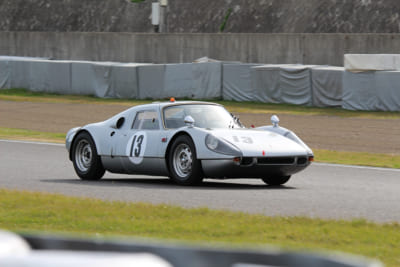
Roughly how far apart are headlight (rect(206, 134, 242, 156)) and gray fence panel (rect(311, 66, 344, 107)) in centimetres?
1752

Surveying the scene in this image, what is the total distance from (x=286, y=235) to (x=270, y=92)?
23863 millimetres

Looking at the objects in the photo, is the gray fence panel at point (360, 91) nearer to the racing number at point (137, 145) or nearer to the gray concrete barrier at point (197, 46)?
the gray concrete barrier at point (197, 46)

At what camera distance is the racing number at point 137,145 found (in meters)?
12.3

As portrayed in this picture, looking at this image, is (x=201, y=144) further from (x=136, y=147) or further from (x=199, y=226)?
(x=199, y=226)

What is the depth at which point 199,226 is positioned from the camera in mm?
8023

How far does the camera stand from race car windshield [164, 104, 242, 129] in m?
12.2

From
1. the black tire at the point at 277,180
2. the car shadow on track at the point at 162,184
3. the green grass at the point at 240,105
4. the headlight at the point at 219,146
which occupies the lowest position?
the green grass at the point at 240,105

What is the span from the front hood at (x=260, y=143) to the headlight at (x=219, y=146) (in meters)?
0.08

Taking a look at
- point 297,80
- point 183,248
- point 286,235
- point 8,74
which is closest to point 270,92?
point 297,80

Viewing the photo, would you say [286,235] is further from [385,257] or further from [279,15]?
[279,15]

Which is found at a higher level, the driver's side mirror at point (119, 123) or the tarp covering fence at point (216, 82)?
the driver's side mirror at point (119, 123)

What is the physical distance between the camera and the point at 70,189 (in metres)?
11.6

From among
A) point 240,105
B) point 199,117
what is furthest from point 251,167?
point 240,105

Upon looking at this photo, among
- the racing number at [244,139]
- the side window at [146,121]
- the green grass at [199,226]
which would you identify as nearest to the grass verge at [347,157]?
the racing number at [244,139]
